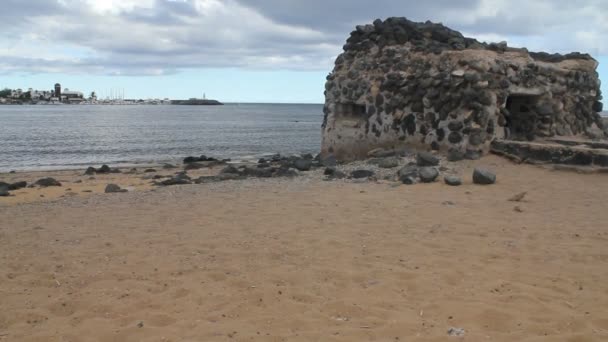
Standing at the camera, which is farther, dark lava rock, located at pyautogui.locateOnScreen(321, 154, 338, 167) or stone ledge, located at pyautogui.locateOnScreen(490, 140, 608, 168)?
dark lava rock, located at pyautogui.locateOnScreen(321, 154, 338, 167)

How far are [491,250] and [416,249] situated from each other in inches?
31.7

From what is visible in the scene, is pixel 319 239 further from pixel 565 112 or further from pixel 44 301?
pixel 565 112

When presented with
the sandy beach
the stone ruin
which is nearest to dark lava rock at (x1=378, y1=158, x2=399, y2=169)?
the stone ruin

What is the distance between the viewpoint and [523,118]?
14828mm

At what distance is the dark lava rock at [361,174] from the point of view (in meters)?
12.2

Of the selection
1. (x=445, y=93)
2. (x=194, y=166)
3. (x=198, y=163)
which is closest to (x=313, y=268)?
(x=445, y=93)

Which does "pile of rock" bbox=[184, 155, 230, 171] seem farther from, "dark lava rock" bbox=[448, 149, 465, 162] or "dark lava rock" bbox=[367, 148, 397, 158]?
"dark lava rock" bbox=[448, 149, 465, 162]

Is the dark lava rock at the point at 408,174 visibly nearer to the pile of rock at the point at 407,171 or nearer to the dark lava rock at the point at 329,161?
the pile of rock at the point at 407,171

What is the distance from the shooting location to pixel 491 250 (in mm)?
6203

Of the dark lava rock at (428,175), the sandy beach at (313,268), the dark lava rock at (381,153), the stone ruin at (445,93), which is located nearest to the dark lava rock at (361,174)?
the dark lava rock at (428,175)

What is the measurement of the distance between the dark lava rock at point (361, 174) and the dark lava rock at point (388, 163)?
670 millimetres

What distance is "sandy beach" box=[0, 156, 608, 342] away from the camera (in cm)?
422

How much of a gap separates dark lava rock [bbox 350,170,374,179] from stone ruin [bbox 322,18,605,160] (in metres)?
2.19

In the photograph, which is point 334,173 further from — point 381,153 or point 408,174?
point 381,153
